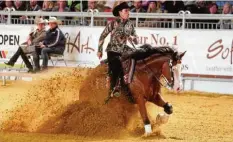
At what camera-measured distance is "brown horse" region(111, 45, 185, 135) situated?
9.40m

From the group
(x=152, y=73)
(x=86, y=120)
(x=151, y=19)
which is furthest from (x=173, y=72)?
(x=151, y=19)

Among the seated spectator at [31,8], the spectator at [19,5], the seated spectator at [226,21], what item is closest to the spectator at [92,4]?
the seated spectator at [31,8]

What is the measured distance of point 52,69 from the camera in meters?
17.2

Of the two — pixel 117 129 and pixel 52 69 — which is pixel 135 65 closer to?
pixel 117 129

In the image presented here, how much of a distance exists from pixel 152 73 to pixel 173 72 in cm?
37

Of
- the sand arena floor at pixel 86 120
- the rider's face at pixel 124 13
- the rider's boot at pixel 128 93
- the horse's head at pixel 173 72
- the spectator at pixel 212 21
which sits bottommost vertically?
the sand arena floor at pixel 86 120

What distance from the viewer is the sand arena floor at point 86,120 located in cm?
959

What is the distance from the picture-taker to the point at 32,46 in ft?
56.3

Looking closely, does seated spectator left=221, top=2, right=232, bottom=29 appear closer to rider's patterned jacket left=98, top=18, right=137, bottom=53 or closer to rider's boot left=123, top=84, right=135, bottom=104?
rider's patterned jacket left=98, top=18, right=137, bottom=53

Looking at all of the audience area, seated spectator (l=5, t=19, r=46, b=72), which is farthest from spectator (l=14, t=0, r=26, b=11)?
seated spectator (l=5, t=19, r=46, b=72)

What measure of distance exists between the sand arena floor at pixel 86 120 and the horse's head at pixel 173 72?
0.81 m

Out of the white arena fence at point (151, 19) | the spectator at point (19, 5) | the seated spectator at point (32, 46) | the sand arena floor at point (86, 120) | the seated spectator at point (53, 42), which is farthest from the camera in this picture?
the spectator at point (19, 5)

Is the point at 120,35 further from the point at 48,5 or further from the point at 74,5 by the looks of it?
the point at 48,5

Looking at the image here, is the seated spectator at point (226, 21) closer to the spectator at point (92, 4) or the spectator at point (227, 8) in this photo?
the spectator at point (227, 8)
